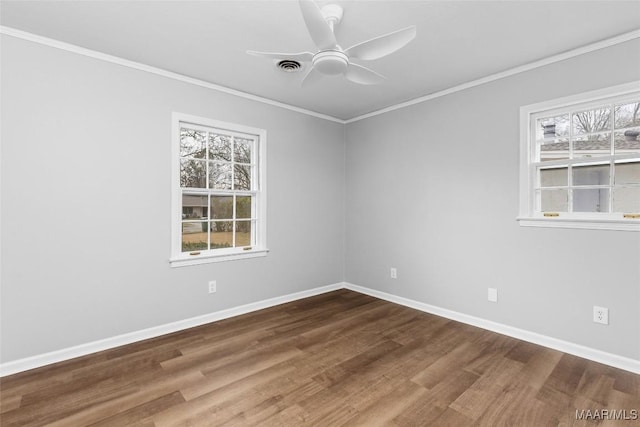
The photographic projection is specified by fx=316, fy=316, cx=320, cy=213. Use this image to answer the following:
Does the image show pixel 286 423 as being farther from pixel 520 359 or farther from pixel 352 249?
pixel 352 249

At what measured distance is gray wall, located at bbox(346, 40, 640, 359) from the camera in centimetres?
257

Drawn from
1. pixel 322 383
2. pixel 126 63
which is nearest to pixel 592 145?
pixel 322 383

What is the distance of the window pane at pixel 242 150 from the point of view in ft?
12.4

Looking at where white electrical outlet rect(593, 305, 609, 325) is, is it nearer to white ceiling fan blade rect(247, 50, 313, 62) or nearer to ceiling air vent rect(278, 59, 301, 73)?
white ceiling fan blade rect(247, 50, 313, 62)

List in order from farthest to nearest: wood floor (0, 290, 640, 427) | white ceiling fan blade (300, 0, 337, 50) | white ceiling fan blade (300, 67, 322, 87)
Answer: white ceiling fan blade (300, 67, 322, 87) → wood floor (0, 290, 640, 427) → white ceiling fan blade (300, 0, 337, 50)

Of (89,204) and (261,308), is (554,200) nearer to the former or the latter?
(261,308)

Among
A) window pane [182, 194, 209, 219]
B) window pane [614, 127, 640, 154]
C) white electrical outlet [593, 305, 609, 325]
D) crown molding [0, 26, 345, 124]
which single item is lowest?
white electrical outlet [593, 305, 609, 325]

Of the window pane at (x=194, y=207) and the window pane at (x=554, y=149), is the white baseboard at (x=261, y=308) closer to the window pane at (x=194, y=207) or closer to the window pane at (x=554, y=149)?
the window pane at (x=194, y=207)

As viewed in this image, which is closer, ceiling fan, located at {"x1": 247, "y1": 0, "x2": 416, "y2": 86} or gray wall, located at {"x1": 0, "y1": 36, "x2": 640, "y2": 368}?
ceiling fan, located at {"x1": 247, "y1": 0, "x2": 416, "y2": 86}

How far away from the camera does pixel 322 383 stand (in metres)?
2.27

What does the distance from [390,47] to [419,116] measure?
2097 mm

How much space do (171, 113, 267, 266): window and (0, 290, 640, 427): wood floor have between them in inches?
36.8

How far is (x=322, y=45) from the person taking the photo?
1.96 metres

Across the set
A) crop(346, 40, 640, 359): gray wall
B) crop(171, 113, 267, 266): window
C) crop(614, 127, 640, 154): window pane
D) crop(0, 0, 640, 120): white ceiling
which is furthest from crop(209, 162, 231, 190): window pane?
crop(614, 127, 640, 154): window pane
